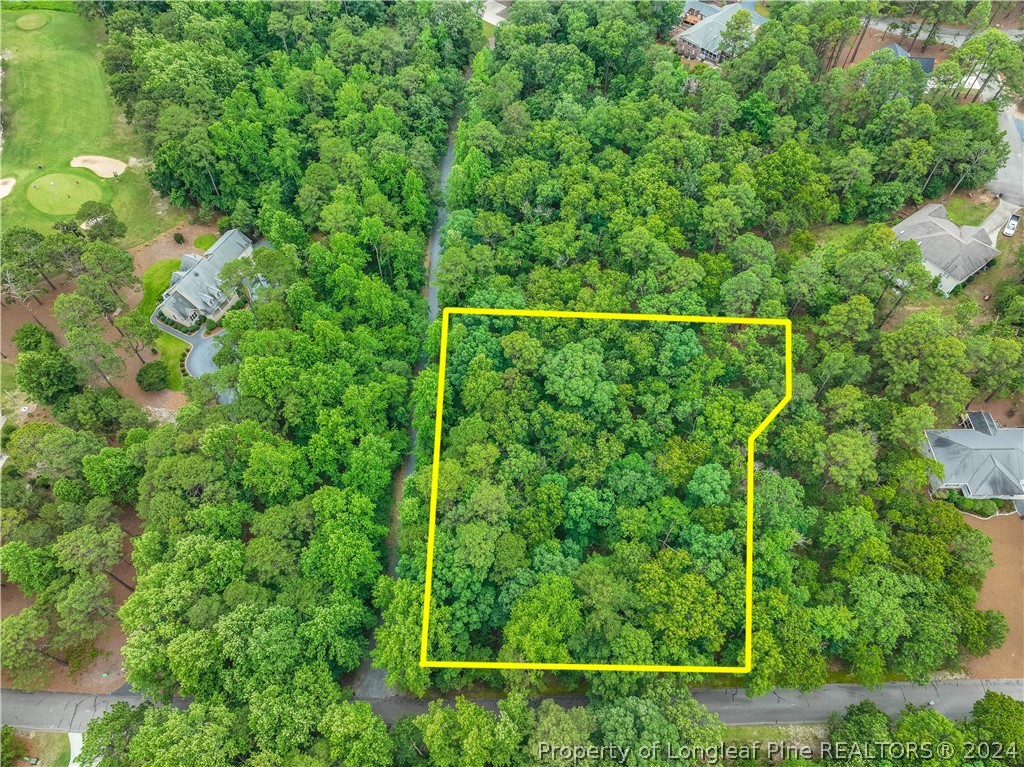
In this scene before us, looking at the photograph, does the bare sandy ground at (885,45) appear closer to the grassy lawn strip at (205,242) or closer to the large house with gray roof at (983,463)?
the large house with gray roof at (983,463)

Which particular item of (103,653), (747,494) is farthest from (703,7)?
(103,653)

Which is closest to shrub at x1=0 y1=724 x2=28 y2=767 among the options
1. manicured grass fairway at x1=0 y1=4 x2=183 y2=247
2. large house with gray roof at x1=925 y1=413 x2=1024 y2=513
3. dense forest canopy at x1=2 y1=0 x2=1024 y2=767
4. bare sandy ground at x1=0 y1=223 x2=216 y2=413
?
dense forest canopy at x1=2 y1=0 x2=1024 y2=767

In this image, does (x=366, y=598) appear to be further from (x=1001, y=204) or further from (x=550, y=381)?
(x=1001, y=204)

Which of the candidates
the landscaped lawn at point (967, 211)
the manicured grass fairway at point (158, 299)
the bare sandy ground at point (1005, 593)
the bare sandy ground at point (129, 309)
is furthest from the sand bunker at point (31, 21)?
the bare sandy ground at point (1005, 593)

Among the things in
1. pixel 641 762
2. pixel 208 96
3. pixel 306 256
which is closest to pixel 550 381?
pixel 641 762

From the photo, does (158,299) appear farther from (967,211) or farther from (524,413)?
(967,211)

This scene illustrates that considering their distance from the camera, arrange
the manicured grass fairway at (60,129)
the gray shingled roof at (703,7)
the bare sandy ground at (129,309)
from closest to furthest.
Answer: the bare sandy ground at (129,309) < the manicured grass fairway at (60,129) < the gray shingled roof at (703,7)
